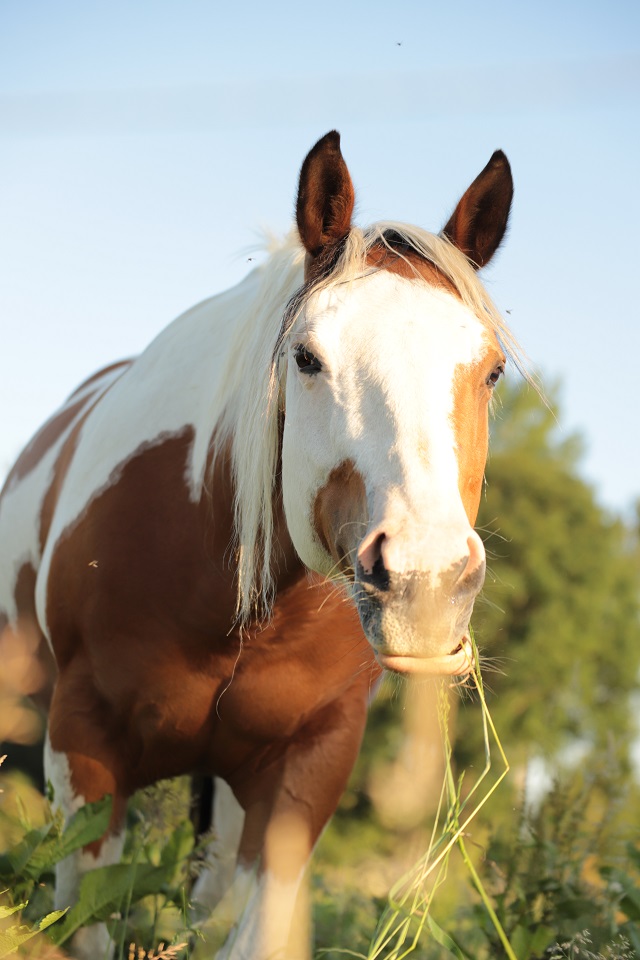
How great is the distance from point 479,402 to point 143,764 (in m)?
1.76

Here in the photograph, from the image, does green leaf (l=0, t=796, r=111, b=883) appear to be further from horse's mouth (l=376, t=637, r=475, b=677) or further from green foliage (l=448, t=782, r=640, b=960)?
green foliage (l=448, t=782, r=640, b=960)

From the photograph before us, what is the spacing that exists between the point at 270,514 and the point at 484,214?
113cm

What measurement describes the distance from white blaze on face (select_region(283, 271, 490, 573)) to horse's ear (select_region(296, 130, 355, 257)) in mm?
325

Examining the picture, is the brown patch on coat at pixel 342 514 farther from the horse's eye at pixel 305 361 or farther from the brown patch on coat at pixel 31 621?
the brown patch on coat at pixel 31 621

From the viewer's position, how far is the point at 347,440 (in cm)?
238

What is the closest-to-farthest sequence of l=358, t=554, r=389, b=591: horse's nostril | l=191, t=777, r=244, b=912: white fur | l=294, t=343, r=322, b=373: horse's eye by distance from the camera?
1. l=358, t=554, r=389, b=591: horse's nostril
2. l=294, t=343, r=322, b=373: horse's eye
3. l=191, t=777, r=244, b=912: white fur

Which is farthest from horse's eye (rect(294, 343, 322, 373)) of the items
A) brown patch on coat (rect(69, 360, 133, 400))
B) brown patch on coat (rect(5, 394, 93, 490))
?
brown patch on coat (rect(69, 360, 133, 400))

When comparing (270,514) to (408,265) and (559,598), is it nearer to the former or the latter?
(408,265)

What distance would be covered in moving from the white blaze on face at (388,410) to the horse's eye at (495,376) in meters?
0.13

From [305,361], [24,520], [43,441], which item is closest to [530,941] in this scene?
[305,361]

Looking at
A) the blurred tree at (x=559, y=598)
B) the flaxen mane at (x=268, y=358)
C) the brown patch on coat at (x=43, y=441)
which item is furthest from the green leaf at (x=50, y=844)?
the blurred tree at (x=559, y=598)

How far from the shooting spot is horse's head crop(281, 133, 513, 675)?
83.0 inches

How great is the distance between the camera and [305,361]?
2555 millimetres

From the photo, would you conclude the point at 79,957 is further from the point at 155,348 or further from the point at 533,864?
the point at 155,348
